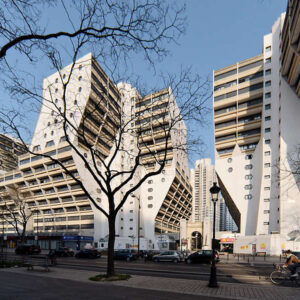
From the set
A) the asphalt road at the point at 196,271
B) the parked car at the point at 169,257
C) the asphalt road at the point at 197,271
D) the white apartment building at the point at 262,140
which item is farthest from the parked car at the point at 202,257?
the white apartment building at the point at 262,140

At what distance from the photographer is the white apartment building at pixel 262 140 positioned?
4722 cm

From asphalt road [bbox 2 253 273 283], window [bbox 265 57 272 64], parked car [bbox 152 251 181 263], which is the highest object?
window [bbox 265 57 272 64]

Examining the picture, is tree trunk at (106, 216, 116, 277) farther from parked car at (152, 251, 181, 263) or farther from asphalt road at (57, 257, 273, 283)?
parked car at (152, 251, 181, 263)

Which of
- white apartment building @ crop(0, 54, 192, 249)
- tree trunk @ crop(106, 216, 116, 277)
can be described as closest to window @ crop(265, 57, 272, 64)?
white apartment building @ crop(0, 54, 192, 249)

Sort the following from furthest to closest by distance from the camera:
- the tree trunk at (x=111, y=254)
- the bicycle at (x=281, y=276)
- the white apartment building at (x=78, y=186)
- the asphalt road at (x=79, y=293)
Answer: the white apartment building at (x=78, y=186), the tree trunk at (x=111, y=254), the bicycle at (x=281, y=276), the asphalt road at (x=79, y=293)

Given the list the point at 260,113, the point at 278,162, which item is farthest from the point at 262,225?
the point at 260,113

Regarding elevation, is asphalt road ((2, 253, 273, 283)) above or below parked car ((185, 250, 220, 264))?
above

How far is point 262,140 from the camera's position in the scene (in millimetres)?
56250

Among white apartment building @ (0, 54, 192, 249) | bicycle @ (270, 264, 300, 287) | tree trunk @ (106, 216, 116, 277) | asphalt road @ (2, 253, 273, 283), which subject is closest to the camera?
bicycle @ (270, 264, 300, 287)

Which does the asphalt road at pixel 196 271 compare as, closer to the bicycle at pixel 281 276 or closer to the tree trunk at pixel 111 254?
the bicycle at pixel 281 276

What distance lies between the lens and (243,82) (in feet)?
200

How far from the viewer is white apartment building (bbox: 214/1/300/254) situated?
47.2 m

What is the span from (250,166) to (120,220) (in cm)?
3619

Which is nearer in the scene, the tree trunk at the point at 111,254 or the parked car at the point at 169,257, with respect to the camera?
the tree trunk at the point at 111,254
